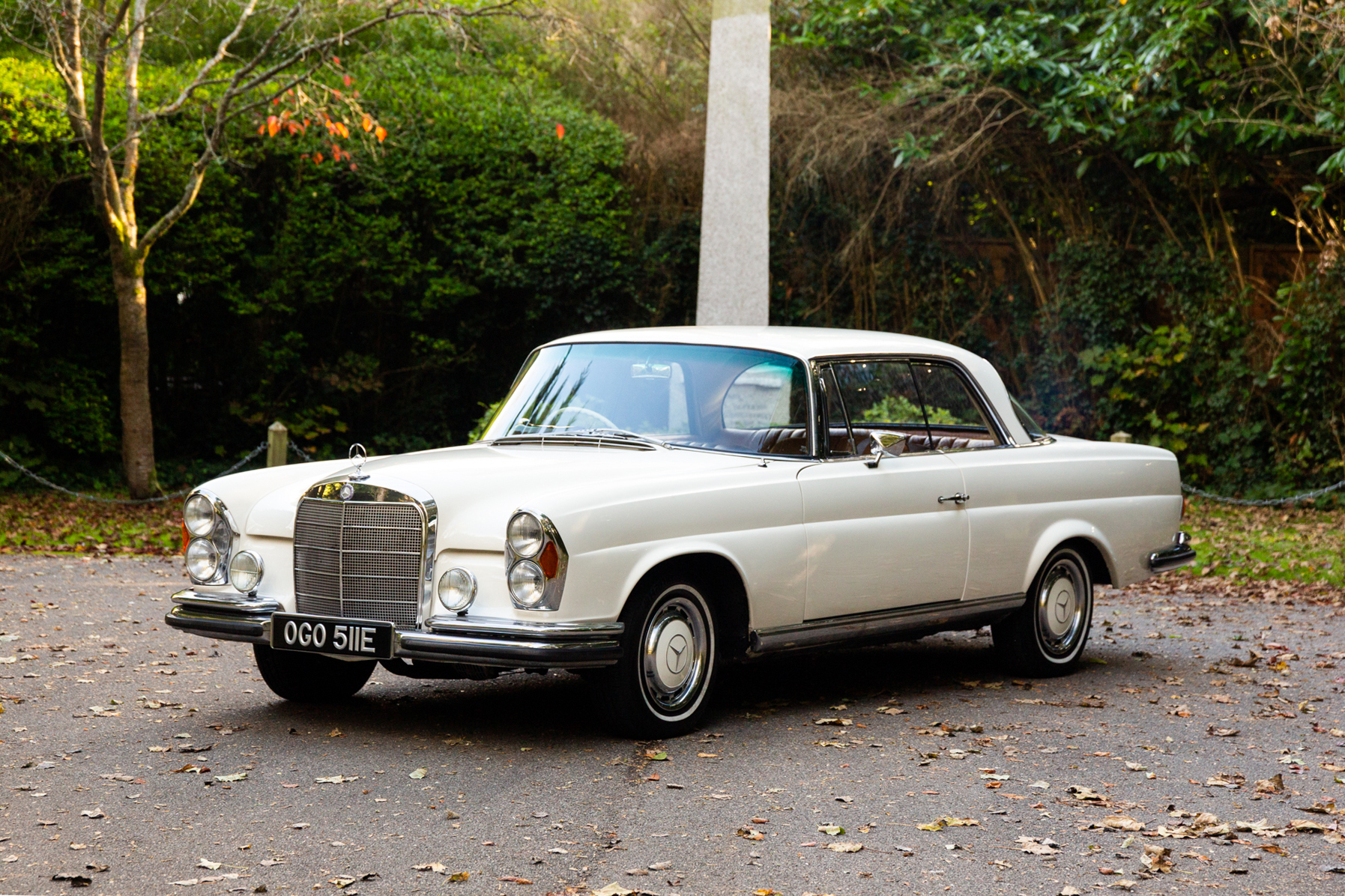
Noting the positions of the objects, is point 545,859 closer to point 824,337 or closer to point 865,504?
point 865,504

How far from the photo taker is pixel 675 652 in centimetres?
588

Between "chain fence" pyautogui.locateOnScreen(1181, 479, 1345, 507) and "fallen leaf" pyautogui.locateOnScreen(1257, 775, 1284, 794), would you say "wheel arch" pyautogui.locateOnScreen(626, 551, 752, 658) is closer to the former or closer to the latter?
"fallen leaf" pyautogui.locateOnScreen(1257, 775, 1284, 794)

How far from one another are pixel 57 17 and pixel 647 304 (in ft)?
26.0

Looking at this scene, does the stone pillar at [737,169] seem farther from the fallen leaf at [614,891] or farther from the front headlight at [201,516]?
the fallen leaf at [614,891]

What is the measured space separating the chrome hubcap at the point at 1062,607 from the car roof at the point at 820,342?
2.49ft

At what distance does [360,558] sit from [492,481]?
0.61 m

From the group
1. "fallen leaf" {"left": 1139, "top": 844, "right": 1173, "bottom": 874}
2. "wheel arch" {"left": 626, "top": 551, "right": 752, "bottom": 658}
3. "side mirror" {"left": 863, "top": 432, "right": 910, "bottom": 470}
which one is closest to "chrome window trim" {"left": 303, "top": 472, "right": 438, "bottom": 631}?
"wheel arch" {"left": 626, "top": 551, "right": 752, "bottom": 658}

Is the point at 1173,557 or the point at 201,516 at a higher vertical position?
the point at 201,516

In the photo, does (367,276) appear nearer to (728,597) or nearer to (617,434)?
(617,434)

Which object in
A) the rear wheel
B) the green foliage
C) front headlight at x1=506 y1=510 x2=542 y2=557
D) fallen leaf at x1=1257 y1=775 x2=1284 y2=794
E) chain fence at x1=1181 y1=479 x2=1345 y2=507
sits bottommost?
fallen leaf at x1=1257 y1=775 x2=1284 y2=794

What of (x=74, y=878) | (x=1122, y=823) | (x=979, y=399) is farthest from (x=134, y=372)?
(x=1122, y=823)

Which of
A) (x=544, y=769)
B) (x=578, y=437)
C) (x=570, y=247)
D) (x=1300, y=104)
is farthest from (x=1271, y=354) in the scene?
(x=544, y=769)

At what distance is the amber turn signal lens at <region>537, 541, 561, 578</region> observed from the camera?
17.6ft

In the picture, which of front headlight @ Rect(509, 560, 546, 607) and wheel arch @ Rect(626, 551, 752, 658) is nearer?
front headlight @ Rect(509, 560, 546, 607)
